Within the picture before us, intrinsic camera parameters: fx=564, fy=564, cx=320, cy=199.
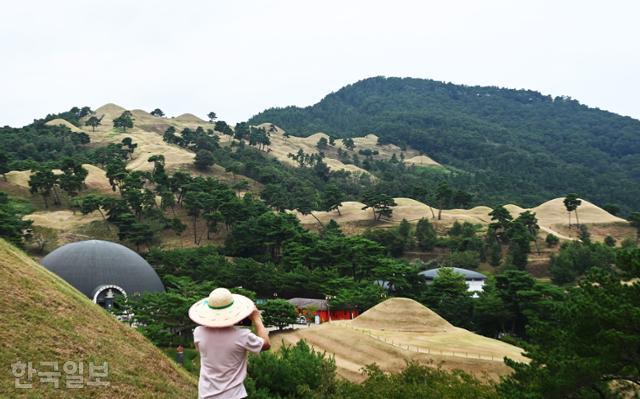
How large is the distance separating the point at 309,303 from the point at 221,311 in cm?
5131

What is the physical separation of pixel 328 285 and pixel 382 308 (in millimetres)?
12652

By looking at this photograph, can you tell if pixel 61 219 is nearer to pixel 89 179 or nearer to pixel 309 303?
pixel 89 179

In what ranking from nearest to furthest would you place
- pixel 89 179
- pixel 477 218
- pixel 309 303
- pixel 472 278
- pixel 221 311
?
pixel 221 311
pixel 309 303
pixel 472 278
pixel 89 179
pixel 477 218

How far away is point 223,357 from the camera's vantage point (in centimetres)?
701

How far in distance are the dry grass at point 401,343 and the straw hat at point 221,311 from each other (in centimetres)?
2691

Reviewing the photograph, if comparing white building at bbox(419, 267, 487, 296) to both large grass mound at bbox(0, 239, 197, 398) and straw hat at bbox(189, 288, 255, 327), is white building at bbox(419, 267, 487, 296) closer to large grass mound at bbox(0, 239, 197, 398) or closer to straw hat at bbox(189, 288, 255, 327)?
large grass mound at bbox(0, 239, 197, 398)

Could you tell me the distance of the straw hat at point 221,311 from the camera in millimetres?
6828

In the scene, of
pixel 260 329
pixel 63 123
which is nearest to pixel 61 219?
pixel 260 329

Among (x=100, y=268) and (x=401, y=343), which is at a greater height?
(x=100, y=268)

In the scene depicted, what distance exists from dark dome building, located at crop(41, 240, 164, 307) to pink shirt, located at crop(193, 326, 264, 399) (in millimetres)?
47472

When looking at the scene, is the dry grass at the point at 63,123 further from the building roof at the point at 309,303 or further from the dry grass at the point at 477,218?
the building roof at the point at 309,303

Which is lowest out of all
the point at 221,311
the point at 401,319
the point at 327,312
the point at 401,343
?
the point at 327,312

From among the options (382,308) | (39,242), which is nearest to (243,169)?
(39,242)

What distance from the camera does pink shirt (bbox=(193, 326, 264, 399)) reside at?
6965mm
